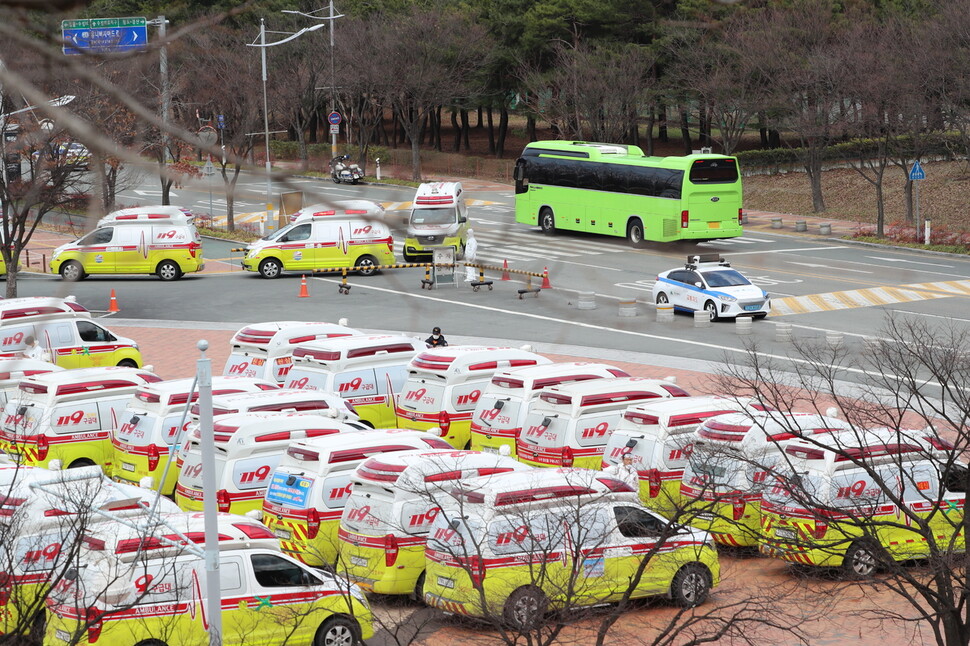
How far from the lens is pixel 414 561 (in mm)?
14422

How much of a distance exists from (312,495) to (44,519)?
11.0 feet

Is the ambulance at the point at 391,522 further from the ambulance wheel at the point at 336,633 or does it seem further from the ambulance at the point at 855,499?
the ambulance at the point at 855,499

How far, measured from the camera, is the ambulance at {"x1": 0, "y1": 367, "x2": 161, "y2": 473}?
19.0 metres

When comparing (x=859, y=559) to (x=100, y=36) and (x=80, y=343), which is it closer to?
(x=100, y=36)

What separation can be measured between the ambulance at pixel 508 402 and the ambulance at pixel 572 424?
0.22 meters

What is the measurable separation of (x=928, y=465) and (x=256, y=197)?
1500 centimetres

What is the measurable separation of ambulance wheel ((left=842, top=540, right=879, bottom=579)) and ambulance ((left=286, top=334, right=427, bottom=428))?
9.27 meters

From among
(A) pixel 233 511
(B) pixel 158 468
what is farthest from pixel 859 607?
(B) pixel 158 468

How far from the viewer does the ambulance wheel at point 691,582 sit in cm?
1439

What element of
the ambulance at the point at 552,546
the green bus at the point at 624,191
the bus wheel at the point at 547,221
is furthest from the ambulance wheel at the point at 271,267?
the ambulance at the point at 552,546

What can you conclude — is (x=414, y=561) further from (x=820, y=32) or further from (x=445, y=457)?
(x=820, y=32)

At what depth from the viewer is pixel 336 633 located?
13367 mm

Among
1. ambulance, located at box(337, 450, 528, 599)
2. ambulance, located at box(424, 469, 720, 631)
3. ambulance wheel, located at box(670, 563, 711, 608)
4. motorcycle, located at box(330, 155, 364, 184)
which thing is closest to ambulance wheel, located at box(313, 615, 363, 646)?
ambulance, located at box(337, 450, 528, 599)

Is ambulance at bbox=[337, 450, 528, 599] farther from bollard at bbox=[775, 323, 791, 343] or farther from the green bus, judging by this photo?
the green bus
